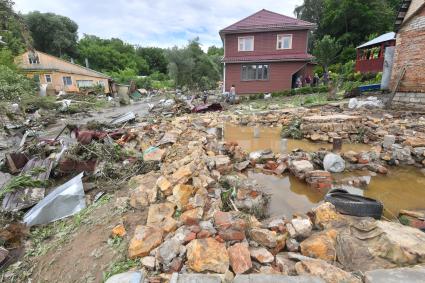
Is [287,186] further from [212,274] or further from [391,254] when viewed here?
[212,274]

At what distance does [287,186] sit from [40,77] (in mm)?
26411

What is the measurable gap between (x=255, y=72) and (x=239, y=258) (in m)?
16.0

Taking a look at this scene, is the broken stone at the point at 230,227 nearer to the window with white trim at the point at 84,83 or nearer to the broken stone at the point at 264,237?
the broken stone at the point at 264,237

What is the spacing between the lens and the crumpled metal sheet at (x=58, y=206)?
3.24 meters

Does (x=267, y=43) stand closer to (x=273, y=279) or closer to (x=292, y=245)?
(x=292, y=245)

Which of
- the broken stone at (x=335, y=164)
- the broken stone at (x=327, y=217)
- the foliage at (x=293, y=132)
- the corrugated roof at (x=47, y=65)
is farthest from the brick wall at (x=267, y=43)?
the corrugated roof at (x=47, y=65)

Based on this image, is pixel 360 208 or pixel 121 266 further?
pixel 360 208

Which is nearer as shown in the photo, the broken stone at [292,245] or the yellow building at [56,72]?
the broken stone at [292,245]

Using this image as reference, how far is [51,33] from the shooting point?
3581cm

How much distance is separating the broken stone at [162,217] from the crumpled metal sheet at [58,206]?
141 centimetres

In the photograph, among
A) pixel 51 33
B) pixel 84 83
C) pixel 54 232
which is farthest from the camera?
pixel 51 33

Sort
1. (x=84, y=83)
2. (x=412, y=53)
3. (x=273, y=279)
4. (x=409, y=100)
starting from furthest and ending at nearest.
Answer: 1. (x=84, y=83)
2. (x=409, y=100)
3. (x=412, y=53)
4. (x=273, y=279)

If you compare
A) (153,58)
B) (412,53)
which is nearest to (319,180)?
(412,53)

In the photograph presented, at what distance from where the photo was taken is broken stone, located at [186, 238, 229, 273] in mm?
1913
